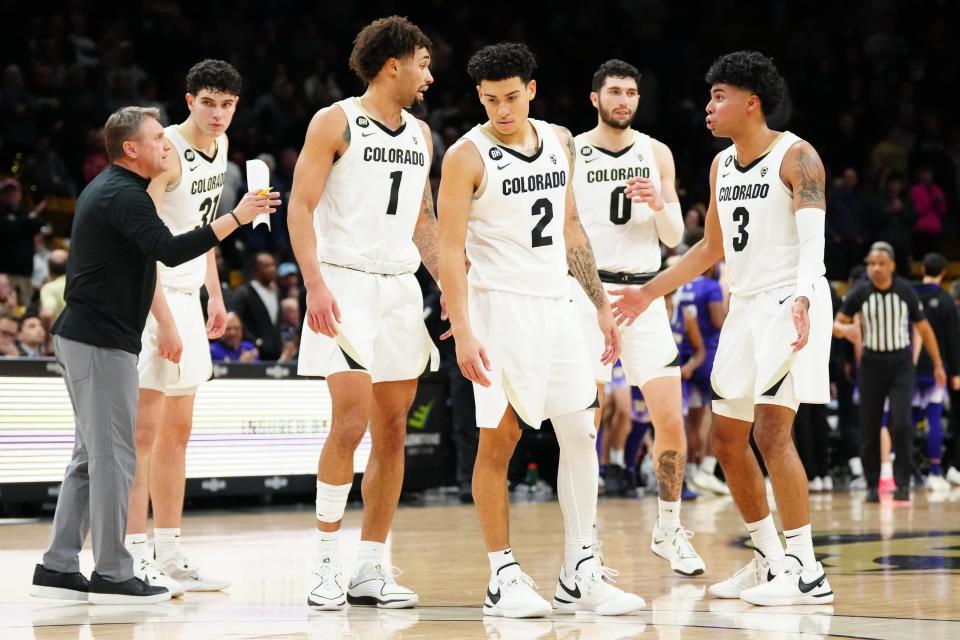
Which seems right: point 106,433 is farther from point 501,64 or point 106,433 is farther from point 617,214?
point 617,214

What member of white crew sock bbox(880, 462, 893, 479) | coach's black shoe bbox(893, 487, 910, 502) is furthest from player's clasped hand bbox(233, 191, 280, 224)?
white crew sock bbox(880, 462, 893, 479)

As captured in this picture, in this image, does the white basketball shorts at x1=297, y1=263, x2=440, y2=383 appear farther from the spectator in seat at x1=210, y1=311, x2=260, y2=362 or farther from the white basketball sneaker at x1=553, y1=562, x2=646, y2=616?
the spectator in seat at x1=210, y1=311, x2=260, y2=362

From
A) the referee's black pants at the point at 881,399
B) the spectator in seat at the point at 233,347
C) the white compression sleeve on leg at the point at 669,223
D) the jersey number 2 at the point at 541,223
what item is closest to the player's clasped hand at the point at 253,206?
the jersey number 2 at the point at 541,223

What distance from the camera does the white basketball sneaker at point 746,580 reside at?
6.32 meters

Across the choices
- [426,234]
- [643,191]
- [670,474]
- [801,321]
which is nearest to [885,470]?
[670,474]

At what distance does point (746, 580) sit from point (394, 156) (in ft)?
8.44

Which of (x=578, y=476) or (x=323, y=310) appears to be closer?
(x=323, y=310)

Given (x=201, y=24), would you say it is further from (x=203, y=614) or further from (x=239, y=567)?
(x=203, y=614)

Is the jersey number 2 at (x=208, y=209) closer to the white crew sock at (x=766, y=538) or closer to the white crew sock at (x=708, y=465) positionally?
the white crew sock at (x=766, y=538)

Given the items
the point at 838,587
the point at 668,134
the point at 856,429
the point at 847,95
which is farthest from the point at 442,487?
the point at 847,95

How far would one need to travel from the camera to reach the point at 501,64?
5.77m

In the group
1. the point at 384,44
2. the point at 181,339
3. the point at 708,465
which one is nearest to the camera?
the point at 384,44

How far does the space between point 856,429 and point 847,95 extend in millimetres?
8365

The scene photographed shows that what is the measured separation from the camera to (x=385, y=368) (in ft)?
20.1
